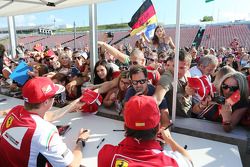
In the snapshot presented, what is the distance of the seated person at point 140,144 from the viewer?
1.16 m

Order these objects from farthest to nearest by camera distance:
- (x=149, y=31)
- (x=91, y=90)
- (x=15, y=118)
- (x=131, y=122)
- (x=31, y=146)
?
1. (x=149, y=31)
2. (x=91, y=90)
3. (x=15, y=118)
4. (x=31, y=146)
5. (x=131, y=122)

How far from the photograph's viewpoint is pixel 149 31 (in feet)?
14.3

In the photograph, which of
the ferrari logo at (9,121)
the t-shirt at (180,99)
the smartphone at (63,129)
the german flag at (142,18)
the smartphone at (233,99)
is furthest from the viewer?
the german flag at (142,18)

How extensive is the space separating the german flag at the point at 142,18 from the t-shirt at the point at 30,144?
2575 mm

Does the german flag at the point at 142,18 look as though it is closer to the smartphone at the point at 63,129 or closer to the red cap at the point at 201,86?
the red cap at the point at 201,86

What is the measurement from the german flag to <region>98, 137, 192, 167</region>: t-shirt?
278 cm

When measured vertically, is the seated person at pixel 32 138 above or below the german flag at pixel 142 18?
below

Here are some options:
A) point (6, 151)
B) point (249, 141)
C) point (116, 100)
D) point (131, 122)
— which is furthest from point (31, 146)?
point (249, 141)

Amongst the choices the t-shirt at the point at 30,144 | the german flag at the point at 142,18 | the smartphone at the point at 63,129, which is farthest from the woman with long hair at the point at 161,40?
the t-shirt at the point at 30,144

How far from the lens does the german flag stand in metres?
3.81

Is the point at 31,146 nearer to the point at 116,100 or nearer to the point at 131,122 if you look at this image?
the point at 131,122

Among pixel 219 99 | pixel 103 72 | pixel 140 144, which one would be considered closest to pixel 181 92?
pixel 219 99

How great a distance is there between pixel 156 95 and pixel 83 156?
0.84m

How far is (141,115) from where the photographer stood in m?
1.20
